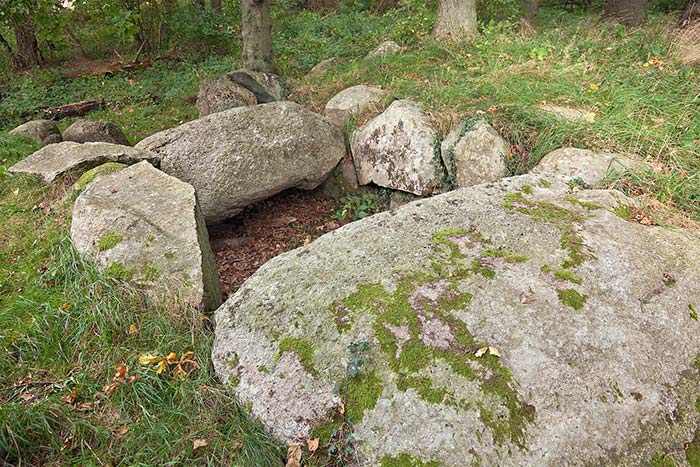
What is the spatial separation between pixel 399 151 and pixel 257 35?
4.64 metres

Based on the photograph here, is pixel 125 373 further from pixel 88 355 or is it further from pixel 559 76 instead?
pixel 559 76

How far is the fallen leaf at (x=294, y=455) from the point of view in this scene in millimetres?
2240

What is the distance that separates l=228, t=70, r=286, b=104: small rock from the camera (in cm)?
739

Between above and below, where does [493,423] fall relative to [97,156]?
below

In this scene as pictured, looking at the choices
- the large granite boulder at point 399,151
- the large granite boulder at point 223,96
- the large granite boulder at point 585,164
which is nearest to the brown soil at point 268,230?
the large granite boulder at point 399,151

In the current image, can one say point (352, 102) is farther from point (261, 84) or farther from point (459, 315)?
point (459, 315)

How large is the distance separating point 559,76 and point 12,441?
6.04 m

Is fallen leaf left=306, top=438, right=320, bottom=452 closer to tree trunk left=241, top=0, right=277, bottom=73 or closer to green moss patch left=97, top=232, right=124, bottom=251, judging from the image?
green moss patch left=97, top=232, right=124, bottom=251

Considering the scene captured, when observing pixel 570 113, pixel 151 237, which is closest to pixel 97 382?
pixel 151 237

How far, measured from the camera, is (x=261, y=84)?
25.0 feet

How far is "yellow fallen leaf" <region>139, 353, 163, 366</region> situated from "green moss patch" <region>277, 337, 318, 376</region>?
0.80 metres

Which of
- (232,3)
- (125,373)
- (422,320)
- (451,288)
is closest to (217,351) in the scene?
(125,373)

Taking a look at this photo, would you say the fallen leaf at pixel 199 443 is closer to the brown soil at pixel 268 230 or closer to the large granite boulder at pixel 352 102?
the brown soil at pixel 268 230

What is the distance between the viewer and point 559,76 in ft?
18.2
